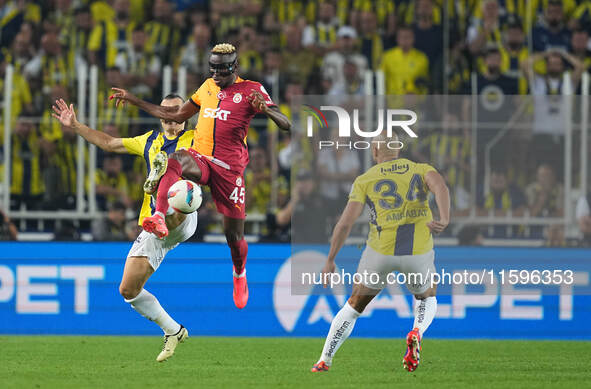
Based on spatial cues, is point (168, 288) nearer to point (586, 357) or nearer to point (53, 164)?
point (53, 164)

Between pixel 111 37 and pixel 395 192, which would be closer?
pixel 395 192

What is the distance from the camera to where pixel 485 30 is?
16.0m

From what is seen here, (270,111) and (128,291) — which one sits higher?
(270,111)

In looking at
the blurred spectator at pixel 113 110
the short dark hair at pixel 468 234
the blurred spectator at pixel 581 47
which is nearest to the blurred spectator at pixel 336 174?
the short dark hair at pixel 468 234

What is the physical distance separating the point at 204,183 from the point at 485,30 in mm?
7965

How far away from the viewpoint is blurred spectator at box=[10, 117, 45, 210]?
13.8 metres

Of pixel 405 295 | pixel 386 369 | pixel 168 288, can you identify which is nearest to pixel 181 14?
pixel 168 288

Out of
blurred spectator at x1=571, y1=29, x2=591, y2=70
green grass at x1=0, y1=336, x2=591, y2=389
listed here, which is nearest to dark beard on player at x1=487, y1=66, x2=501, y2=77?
blurred spectator at x1=571, y1=29, x2=591, y2=70

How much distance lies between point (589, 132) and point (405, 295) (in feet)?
9.81

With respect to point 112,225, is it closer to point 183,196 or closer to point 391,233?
point 183,196

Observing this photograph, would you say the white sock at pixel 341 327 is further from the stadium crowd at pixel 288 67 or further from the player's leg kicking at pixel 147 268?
the stadium crowd at pixel 288 67


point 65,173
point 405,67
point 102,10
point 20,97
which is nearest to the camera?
point 65,173

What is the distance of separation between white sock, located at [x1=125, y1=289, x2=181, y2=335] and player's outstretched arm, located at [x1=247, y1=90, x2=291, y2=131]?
2.23m

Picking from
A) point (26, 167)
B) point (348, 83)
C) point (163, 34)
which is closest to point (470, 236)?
point (348, 83)
